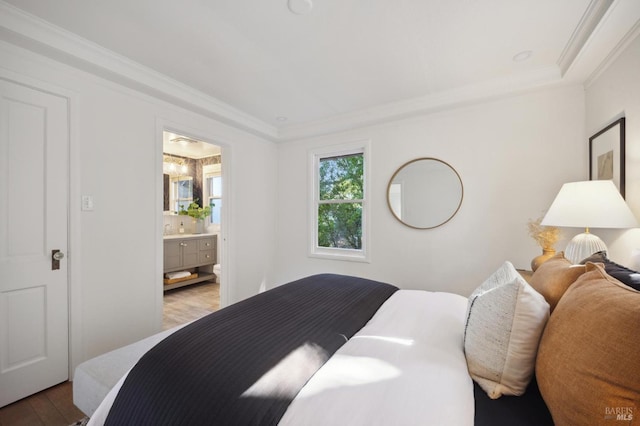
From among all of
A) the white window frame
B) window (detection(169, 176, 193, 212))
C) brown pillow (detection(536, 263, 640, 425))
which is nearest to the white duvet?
brown pillow (detection(536, 263, 640, 425))

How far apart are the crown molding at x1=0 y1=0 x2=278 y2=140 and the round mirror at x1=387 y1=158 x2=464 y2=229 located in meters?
2.16

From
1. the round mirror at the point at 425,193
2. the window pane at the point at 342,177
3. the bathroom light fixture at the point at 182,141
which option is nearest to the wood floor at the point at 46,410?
the window pane at the point at 342,177

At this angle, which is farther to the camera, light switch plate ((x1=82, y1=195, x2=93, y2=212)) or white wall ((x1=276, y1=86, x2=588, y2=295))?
white wall ((x1=276, y1=86, x2=588, y2=295))

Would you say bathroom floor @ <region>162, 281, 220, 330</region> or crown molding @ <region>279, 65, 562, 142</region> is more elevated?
crown molding @ <region>279, 65, 562, 142</region>

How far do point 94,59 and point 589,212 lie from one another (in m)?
3.49

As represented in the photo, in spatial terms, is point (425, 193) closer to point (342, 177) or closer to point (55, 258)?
point (342, 177)

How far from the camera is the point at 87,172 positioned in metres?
2.11

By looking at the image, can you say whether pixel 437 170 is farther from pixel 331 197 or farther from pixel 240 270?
pixel 240 270

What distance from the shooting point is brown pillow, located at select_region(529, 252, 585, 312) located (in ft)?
3.34

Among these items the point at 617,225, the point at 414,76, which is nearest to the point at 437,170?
the point at 414,76

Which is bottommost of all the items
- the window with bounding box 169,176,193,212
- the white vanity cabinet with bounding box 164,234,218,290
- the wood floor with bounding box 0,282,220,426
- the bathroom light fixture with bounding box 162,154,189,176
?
the wood floor with bounding box 0,282,220,426

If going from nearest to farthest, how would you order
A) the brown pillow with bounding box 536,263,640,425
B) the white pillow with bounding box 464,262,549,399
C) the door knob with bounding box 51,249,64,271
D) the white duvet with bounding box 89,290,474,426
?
the brown pillow with bounding box 536,263,640,425, the white duvet with bounding box 89,290,474,426, the white pillow with bounding box 464,262,549,399, the door knob with bounding box 51,249,64,271

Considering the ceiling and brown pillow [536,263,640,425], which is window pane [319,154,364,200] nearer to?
the ceiling

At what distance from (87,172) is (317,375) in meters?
2.35
